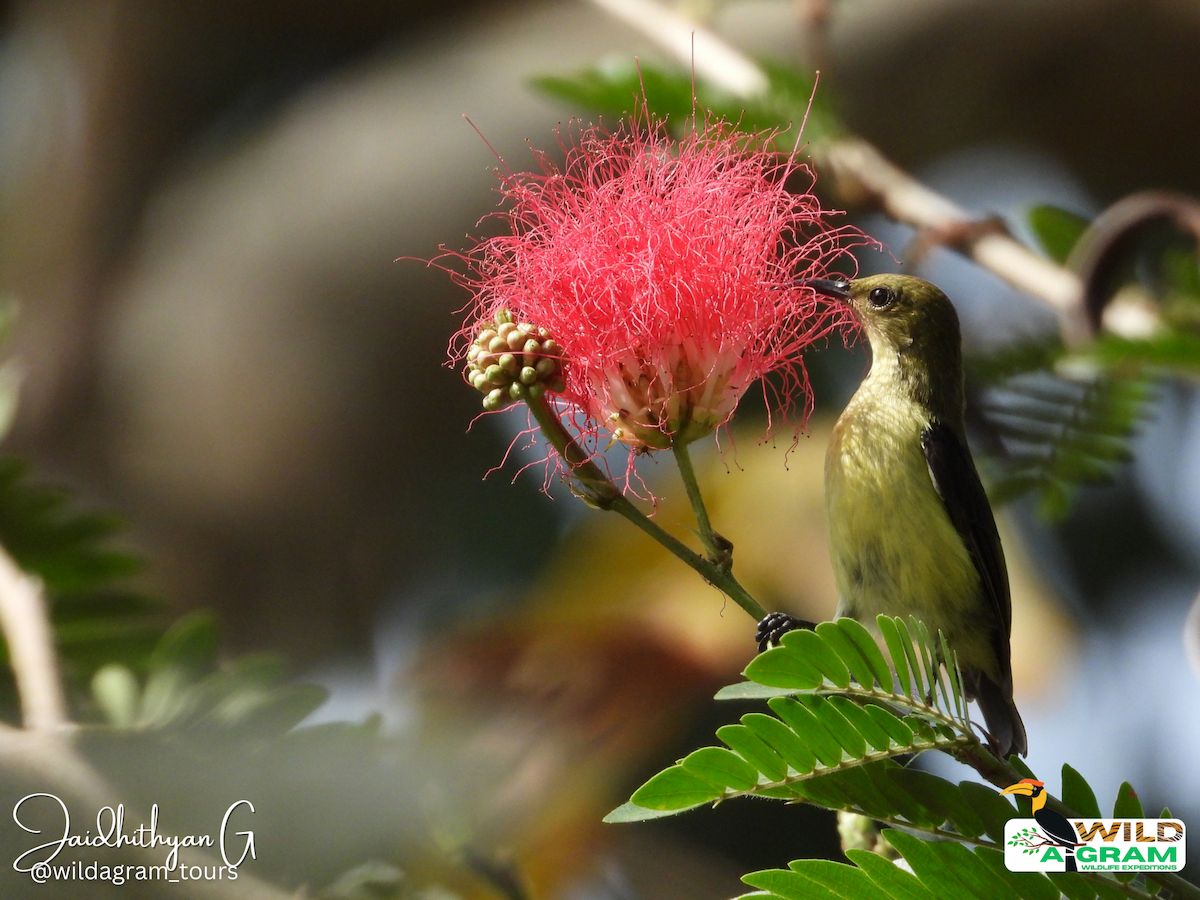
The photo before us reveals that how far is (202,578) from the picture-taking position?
4.87 meters

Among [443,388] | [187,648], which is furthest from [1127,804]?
[443,388]

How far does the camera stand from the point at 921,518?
165 cm

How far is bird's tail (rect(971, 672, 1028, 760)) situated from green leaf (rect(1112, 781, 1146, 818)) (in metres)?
0.33

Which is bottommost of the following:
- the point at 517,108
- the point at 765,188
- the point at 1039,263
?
the point at 765,188

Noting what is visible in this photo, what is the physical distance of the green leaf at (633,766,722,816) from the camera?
0.99 metres

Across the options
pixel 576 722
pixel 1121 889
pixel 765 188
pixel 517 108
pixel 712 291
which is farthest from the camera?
pixel 517 108

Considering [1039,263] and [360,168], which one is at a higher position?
[360,168]

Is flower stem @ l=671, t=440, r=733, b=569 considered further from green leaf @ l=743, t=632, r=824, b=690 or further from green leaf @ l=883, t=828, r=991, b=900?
green leaf @ l=883, t=828, r=991, b=900

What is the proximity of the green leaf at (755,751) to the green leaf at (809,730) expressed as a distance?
3 cm

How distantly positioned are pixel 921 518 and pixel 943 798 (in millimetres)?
616

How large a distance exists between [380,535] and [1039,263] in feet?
12.2

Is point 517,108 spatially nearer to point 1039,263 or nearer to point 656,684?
point 656,684

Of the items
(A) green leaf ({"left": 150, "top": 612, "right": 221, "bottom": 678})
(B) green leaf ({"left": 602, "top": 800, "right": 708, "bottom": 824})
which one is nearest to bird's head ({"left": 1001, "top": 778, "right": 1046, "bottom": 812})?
(B) green leaf ({"left": 602, "top": 800, "right": 708, "bottom": 824})

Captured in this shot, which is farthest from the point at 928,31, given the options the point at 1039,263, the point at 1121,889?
the point at 1121,889
